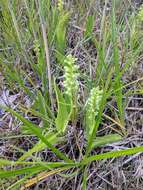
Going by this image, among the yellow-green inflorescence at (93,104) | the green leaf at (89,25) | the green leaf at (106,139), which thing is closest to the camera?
the yellow-green inflorescence at (93,104)

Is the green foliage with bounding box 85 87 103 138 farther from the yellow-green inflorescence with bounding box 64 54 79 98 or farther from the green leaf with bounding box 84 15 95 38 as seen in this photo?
the green leaf with bounding box 84 15 95 38

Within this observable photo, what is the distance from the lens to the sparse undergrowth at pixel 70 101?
0.83 metres

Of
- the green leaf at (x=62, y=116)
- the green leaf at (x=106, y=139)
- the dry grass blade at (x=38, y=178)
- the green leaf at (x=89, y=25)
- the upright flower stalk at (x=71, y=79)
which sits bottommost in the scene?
the dry grass blade at (x=38, y=178)

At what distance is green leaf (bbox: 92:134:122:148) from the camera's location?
0.89m

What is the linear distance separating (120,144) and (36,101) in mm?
250

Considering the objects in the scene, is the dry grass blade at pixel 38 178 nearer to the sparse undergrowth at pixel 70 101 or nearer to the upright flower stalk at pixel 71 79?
the sparse undergrowth at pixel 70 101

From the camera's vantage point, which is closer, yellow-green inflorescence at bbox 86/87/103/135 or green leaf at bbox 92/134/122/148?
yellow-green inflorescence at bbox 86/87/103/135

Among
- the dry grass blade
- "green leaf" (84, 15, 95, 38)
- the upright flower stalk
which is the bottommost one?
the dry grass blade

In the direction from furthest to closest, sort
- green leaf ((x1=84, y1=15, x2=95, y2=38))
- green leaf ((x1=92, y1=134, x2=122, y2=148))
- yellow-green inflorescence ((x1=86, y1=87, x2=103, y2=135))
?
green leaf ((x1=84, y1=15, x2=95, y2=38)), green leaf ((x1=92, y1=134, x2=122, y2=148)), yellow-green inflorescence ((x1=86, y1=87, x2=103, y2=135))

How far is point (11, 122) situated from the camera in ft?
3.14

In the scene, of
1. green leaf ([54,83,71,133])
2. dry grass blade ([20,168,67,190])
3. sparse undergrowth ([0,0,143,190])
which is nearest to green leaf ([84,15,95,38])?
sparse undergrowth ([0,0,143,190])

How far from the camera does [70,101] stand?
90cm

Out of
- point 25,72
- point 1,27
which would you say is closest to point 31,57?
point 25,72

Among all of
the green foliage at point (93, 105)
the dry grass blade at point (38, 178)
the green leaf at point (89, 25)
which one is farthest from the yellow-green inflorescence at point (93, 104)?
the green leaf at point (89, 25)
